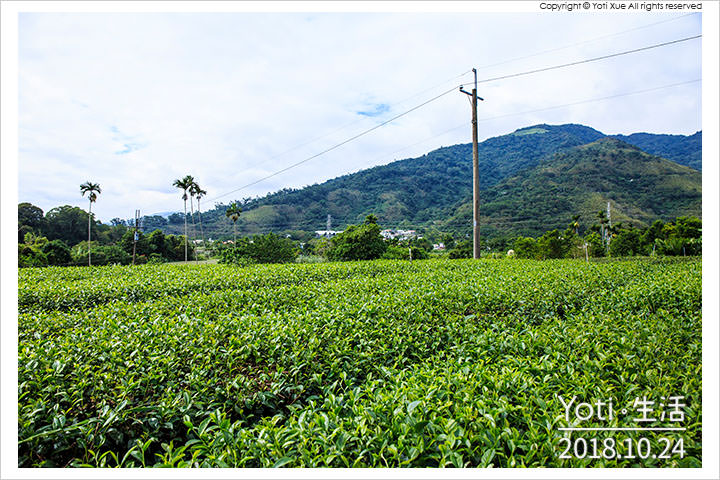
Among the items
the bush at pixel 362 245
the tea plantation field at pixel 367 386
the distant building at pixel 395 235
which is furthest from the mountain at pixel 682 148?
the distant building at pixel 395 235

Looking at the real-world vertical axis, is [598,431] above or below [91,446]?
above

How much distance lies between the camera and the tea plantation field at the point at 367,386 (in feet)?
4.07

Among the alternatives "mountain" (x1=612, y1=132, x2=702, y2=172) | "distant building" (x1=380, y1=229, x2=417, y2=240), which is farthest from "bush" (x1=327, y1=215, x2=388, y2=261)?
"mountain" (x1=612, y1=132, x2=702, y2=172)

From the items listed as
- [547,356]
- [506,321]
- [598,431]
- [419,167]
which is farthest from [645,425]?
[419,167]

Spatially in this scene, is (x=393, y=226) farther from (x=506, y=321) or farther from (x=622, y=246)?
(x=506, y=321)

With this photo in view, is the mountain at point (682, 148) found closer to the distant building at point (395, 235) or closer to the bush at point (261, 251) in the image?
the distant building at point (395, 235)

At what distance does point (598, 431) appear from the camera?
1268 mm

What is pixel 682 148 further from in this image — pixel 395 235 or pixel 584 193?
pixel 584 193

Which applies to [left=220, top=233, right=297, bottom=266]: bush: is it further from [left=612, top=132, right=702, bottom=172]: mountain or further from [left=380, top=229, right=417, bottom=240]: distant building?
[left=612, top=132, right=702, bottom=172]: mountain

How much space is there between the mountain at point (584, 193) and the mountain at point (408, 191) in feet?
4.87

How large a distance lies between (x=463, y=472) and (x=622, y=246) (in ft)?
55.9

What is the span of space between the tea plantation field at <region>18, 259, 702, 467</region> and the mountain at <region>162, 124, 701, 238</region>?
105ft

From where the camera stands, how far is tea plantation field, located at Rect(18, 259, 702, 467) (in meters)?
1.24

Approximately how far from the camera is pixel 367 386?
69.1 inches
